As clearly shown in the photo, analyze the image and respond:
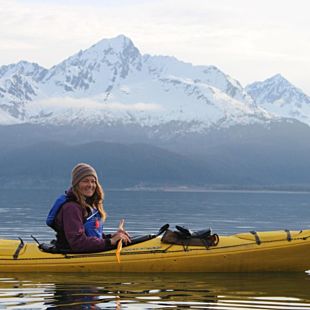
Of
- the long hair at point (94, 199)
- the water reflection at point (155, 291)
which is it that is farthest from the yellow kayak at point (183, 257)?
the long hair at point (94, 199)

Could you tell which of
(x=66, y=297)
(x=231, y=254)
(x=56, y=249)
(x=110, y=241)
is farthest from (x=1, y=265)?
(x=231, y=254)

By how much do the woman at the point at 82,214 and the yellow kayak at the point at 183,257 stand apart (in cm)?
31

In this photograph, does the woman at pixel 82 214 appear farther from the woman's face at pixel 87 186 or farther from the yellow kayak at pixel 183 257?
the yellow kayak at pixel 183 257

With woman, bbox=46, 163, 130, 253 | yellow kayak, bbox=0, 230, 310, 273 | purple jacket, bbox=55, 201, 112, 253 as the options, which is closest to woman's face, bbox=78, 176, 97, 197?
woman, bbox=46, 163, 130, 253

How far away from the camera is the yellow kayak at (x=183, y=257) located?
1544cm

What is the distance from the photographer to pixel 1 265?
1570 centimetres

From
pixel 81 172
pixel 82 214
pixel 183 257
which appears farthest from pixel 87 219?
pixel 183 257

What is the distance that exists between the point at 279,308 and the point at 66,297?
319cm

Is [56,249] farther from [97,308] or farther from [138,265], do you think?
[97,308]

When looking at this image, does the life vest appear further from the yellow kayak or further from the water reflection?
the water reflection

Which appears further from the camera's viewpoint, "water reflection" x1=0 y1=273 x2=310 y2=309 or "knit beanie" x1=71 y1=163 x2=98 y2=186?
"knit beanie" x1=71 y1=163 x2=98 y2=186

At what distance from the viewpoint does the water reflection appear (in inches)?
489

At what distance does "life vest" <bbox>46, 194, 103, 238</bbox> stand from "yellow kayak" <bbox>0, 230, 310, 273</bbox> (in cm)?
47

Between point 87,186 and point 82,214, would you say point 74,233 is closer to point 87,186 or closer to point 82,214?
point 82,214
